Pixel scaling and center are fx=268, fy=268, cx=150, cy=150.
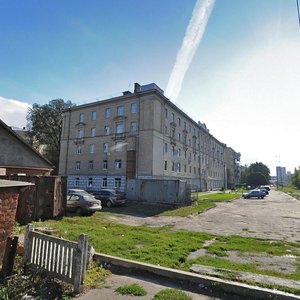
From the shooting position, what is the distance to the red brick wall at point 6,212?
20.3 feet

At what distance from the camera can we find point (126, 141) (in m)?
40.5

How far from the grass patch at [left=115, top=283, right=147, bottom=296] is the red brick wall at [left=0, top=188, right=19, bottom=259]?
3054mm

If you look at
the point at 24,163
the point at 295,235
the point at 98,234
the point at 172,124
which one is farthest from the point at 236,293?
the point at 172,124

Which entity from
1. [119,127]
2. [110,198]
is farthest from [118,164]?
[110,198]

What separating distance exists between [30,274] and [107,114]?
39546 mm

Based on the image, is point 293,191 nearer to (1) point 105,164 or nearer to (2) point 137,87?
(2) point 137,87

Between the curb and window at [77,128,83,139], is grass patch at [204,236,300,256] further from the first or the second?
window at [77,128,83,139]

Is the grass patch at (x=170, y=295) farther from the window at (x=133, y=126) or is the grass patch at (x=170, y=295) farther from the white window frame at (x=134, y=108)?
the white window frame at (x=134, y=108)

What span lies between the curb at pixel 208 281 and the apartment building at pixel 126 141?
99.6 ft

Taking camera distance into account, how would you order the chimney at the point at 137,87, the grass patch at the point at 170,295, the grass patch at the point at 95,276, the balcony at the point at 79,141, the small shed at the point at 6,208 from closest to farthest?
the grass patch at the point at 170,295
the grass patch at the point at 95,276
the small shed at the point at 6,208
the chimney at the point at 137,87
the balcony at the point at 79,141

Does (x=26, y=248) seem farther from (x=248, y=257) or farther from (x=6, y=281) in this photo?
(x=248, y=257)

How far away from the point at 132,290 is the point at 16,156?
14020 millimetres

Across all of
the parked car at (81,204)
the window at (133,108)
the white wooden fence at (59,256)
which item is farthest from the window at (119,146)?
the white wooden fence at (59,256)

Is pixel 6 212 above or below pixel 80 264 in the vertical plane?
above
